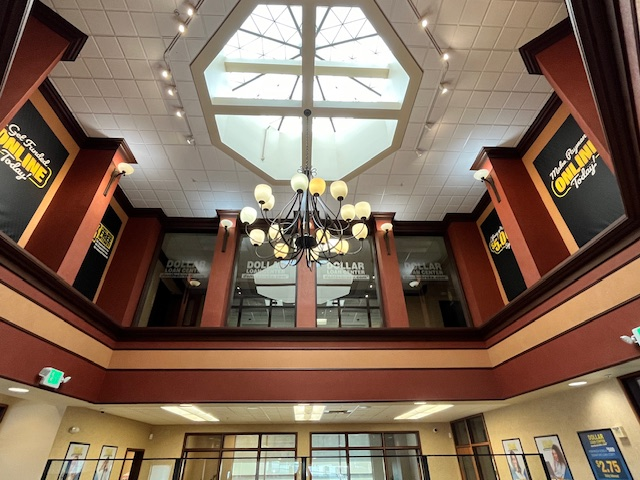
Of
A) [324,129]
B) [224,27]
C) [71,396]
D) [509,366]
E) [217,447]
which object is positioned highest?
[324,129]

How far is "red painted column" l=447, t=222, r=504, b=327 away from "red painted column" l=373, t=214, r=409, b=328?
4.31ft

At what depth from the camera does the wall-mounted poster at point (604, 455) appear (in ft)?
12.0

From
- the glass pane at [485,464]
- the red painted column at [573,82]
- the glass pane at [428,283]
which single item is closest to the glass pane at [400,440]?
the glass pane at [485,464]

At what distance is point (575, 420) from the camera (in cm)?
427

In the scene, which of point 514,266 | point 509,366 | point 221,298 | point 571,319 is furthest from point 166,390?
point 514,266

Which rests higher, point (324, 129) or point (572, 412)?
point (324, 129)

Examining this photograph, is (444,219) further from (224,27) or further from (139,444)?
(139,444)

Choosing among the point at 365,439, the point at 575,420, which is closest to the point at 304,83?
the point at 575,420

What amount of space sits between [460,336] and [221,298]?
4.44 m

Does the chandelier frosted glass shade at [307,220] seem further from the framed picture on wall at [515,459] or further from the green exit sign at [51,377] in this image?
the framed picture on wall at [515,459]

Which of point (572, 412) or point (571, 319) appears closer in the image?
point (571, 319)

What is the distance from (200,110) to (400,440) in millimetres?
7935

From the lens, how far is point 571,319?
12.3ft

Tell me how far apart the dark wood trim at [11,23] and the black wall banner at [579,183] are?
542cm
